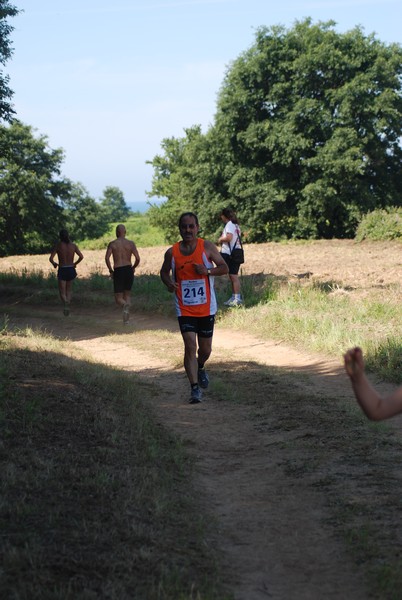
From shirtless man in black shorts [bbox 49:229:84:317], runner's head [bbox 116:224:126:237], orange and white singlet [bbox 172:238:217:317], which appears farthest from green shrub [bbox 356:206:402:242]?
orange and white singlet [bbox 172:238:217:317]

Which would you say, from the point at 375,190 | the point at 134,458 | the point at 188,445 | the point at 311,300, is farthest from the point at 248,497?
the point at 375,190

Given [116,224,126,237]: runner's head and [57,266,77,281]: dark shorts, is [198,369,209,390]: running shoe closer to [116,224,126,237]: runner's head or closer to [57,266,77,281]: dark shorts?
[116,224,126,237]: runner's head

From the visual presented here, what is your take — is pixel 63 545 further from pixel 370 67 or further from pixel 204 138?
pixel 204 138

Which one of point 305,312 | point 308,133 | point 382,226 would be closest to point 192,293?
point 305,312

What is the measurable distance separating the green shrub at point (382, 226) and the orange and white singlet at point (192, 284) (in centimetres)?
2859

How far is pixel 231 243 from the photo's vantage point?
17.0m

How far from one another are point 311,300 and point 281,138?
29.6 meters

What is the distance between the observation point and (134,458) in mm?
6379

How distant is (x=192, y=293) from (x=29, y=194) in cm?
5025

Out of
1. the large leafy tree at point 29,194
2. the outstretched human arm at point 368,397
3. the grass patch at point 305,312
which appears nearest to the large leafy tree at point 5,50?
the grass patch at point 305,312

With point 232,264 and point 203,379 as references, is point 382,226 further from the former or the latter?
point 203,379

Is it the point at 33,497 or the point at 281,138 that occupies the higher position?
the point at 281,138

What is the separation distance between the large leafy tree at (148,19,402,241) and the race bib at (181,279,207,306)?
1376 inches

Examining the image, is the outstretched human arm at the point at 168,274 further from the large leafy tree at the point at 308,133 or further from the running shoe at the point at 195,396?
the large leafy tree at the point at 308,133
